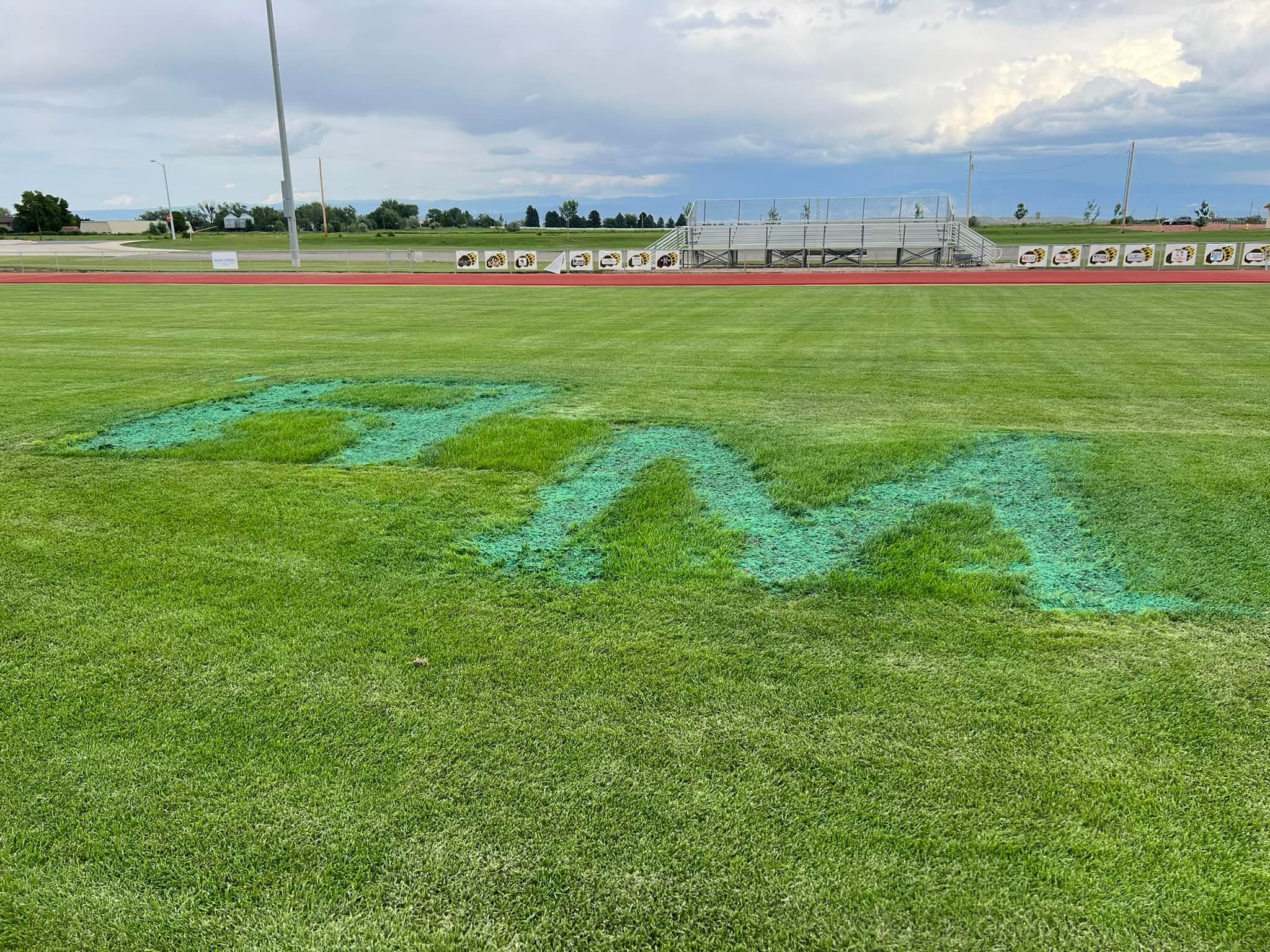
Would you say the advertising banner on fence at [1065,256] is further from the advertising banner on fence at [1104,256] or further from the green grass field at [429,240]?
the green grass field at [429,240]

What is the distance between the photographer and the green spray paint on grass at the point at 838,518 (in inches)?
173

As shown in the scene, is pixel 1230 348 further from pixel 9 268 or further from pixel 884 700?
pixel 9 268

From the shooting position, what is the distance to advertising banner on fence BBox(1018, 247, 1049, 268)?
45250 mm

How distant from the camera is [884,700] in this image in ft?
10.7

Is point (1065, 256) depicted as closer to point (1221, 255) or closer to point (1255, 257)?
point (1221, 255)

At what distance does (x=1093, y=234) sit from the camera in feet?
244

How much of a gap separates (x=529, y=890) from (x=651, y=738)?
2.61ft

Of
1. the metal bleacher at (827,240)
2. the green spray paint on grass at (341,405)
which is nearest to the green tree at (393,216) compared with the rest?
the metal bleacher at (827,240)

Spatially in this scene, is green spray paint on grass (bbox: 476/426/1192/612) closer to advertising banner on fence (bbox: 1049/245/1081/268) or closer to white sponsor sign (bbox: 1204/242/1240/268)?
advertising banner on fence (bbox: 1049/245/1081/268)

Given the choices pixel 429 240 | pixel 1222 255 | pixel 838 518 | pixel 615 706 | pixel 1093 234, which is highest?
pixel 429 240

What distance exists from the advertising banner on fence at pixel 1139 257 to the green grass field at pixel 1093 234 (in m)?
11.9

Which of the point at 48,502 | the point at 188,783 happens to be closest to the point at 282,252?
the point at 48,502

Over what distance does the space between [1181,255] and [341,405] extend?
4790cm

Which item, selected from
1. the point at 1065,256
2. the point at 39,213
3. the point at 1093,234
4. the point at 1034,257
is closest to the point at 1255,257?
the point at 1065,256
